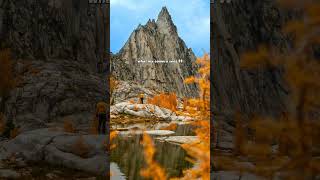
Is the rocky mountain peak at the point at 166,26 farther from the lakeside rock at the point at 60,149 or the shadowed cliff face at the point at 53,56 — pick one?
the lakeside rock at the point at 60,149

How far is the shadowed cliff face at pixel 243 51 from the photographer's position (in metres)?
6.23

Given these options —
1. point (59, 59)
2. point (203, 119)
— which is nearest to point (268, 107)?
point (203, 119)

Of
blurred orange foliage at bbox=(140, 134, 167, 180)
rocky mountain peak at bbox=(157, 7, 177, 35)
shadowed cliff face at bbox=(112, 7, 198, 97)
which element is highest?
rocky mountain peak at bbox=(157, 7, 177, 35)

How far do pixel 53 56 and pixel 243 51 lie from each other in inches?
178

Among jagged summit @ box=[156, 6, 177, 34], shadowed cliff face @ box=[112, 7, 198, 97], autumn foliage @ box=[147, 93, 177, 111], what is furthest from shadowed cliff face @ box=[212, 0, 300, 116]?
jagged summit @ box=[156, 6, 177, 34]

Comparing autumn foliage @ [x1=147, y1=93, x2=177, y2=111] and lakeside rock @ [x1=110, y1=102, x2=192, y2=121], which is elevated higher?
autumn foliage @ [x1=147, y1=93, x2=177, y2=111]

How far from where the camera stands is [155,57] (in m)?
74.2

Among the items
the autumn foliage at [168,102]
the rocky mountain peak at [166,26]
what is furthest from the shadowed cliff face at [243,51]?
the rocky mountain peak at [166,26]

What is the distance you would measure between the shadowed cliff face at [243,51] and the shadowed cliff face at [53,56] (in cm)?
279

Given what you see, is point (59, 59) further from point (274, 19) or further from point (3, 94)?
point (274, 19)

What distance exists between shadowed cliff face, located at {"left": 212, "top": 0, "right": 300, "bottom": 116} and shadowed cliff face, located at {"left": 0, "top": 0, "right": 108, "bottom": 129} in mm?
→ 2791

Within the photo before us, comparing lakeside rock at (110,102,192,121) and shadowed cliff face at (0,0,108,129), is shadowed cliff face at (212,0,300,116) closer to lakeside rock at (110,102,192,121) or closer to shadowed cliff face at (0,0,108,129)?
shadowed cliff face at (0,0,108,129)

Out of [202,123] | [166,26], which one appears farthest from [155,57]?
[202,123]

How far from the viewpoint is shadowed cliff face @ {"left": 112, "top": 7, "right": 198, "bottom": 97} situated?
69188mm
